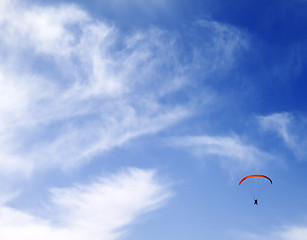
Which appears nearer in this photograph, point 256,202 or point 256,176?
point 256,176

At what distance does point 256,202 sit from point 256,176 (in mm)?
12861

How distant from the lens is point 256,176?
7344cm

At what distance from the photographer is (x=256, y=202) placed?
83.2m
